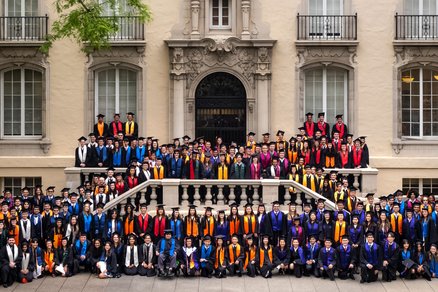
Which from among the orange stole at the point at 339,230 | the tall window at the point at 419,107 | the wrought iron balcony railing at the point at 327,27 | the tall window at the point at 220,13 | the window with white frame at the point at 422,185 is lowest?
the orange stole at the point at 339,230

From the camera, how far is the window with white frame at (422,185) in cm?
3300

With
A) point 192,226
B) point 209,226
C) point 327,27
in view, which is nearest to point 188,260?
point 192,226

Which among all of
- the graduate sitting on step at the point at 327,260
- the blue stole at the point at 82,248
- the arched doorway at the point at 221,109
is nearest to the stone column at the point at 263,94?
the arched doorway at the point at 221,109

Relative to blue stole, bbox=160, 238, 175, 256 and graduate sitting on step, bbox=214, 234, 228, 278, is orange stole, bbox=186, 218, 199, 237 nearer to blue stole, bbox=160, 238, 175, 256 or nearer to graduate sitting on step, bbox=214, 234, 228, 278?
blue stole, bbox=160, 238, 175, 256

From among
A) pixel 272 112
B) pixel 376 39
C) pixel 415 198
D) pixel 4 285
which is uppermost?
pixel 376 39

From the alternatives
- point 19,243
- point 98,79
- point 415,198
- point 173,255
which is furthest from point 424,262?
point 98,79

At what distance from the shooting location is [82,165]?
30625 millimetres

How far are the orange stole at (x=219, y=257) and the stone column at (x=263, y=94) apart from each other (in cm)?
780

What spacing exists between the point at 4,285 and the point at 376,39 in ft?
48.3

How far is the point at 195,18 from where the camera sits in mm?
32844

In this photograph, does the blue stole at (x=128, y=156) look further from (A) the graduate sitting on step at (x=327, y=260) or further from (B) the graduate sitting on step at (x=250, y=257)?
(A) the graduate sitting on step at (x=327, y=260)

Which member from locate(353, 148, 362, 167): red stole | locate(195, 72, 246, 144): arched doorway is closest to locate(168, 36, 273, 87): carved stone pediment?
locate(195, 72, 246, 144): arched doorway

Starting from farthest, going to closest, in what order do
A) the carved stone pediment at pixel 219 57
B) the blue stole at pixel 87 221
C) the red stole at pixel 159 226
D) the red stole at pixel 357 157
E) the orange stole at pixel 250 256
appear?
the carved stone pediment at pixel 219 57 < the red stole at pixel 357 157 < the blue stole at pixel 87 221 < the red stole at pixel 159 226 < the orange stole at pixel 250 256

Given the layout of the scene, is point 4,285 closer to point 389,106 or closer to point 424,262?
point 424,262
